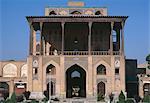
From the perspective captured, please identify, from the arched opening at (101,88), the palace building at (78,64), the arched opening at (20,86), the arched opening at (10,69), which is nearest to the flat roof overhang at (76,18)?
the palace building at (78,64)

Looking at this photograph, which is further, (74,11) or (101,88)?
(74,11)

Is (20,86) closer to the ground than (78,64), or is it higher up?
closer to the ground

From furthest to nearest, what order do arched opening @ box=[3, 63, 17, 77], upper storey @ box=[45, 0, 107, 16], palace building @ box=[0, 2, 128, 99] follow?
1. arched opening @ box=[3, 63, 17, 77]
2. upper storey @ box=[45, 0, 107, 16]
3. palace building @ box=[0, 2, 128, 99]

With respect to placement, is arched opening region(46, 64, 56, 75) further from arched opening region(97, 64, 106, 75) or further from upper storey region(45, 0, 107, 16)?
upper storey region(45, 0, 107, 16)

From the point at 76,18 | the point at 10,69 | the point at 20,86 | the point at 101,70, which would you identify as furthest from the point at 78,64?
the point at 10,69

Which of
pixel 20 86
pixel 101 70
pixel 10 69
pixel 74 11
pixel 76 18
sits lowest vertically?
pixel 20 86

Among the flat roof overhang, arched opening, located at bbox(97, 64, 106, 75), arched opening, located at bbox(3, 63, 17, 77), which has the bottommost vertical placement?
arched opening, located at bbox(97, 64, 106, 75)

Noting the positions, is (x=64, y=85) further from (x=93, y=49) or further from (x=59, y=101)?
(x=93, y=49)

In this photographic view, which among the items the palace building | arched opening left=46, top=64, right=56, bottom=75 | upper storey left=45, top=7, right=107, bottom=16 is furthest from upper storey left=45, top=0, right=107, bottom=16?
arched opening left=46, top=64, right=56, bottom=75

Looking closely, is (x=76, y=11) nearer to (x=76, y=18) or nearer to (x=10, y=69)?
(x=76, y=18)

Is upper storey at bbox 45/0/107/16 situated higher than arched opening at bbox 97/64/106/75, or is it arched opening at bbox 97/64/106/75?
upper storey at bbox 45/0/107/16

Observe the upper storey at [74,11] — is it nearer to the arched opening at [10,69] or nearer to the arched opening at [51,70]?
the arched opening at [51,70]

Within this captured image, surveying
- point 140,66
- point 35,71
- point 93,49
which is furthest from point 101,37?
point 140,66

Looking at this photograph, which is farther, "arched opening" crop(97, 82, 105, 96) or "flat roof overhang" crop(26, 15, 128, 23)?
"flat roof overhang" crop(26, 15, 128, 23)
